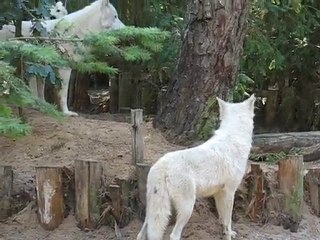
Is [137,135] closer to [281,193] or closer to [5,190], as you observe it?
[5,190]

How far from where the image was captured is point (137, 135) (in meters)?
5.09

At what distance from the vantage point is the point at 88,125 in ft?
20.6

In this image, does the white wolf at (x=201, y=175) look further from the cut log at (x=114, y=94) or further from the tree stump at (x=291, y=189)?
the cut log at (x=114, y=94)

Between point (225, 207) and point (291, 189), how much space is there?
0.79m

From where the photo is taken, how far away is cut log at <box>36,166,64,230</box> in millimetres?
4758

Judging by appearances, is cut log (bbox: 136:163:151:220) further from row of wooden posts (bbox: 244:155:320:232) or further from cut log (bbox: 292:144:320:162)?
cut log (bbox: 292:144:320:162)

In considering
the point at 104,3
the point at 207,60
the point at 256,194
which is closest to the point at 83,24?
the point at 104,3

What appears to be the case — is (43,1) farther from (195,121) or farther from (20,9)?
(195,121)

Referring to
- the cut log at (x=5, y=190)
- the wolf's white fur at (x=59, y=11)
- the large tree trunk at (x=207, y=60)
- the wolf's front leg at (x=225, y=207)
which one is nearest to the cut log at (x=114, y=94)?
the wolf's white fur at (x=59, y=11)

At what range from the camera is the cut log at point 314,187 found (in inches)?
205

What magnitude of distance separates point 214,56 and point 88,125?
1.55 metres

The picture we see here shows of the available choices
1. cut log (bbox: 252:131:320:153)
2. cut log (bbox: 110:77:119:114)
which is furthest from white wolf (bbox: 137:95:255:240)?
cut log (bbox: 110:77:119:114)

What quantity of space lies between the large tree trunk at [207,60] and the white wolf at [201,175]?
43.1 inches

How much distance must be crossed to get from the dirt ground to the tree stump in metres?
0.09
